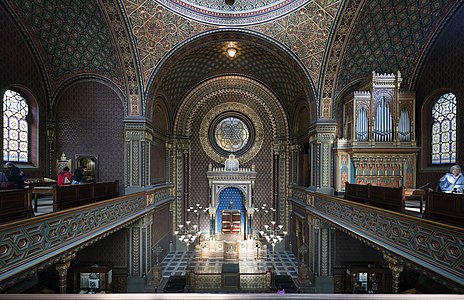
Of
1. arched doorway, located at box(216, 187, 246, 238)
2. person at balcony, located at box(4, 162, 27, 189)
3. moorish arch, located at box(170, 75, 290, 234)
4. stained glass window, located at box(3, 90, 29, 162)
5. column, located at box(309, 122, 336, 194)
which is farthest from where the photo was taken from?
arched doorway, located at box(216, 187, 246, 238)

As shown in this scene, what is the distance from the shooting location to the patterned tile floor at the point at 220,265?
1205 cm

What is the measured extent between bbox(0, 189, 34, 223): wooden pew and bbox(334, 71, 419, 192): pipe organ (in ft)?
32.8

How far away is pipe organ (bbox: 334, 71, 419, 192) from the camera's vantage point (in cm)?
966

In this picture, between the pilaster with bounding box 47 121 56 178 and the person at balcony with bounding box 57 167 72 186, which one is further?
the pilaster with bounding box 47 121 56 178

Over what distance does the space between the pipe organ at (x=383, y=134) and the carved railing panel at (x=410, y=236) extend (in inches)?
103

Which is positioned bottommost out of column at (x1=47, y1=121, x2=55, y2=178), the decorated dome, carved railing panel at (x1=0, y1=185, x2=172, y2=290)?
carved railing panel at (x1=0, y1=185, x2=172, y2=290)

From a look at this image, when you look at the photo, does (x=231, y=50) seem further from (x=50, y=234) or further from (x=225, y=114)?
(x=50, y=234)

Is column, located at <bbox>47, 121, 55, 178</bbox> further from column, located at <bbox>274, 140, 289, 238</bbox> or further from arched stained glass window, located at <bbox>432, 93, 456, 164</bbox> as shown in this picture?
arched stained glass window, located at <bbox>432, 93, 456, 164</bbox>

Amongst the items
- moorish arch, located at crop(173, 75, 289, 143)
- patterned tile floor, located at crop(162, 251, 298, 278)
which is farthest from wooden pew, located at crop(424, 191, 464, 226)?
moorish arch, located at crop(173, 75, 289, 143)

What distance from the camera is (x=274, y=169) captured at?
50.9 feet

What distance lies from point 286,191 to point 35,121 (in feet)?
41.4

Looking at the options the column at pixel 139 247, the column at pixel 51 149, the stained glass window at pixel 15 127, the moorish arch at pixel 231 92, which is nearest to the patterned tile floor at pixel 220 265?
the column at pixel 139 247

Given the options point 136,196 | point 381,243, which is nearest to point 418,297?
point 381,243

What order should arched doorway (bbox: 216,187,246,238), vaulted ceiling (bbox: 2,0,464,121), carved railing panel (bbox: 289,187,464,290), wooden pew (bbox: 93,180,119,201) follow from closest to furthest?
carved railing panel (bbox: 289,187,464,290)
wooden pew (bbox: 93,180,119,201)
vaulted ceiling (bbox: 2,0,464,121)
arched doorway (bbox: 216,187,246,238)
